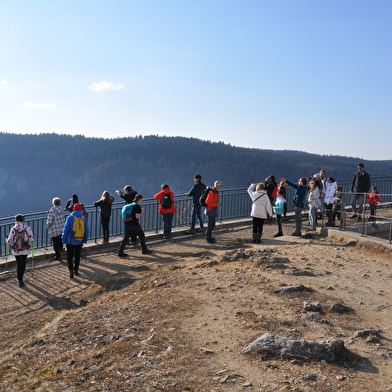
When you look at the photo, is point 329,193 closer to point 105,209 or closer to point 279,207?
point 279,207

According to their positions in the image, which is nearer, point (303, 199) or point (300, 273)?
point (300, 273)

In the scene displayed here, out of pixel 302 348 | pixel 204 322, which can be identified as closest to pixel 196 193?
pixel 204 322

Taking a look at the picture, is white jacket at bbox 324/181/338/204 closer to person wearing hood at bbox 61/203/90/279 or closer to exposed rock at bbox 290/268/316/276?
Result: exposed rock at bbox 290/268/316/276

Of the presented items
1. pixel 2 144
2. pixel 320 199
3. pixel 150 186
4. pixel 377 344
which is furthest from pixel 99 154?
pixel 377 344

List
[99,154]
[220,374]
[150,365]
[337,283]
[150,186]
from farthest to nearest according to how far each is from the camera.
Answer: [99,154] < [150,186] < [337,283] < [150,365] < [220,374]

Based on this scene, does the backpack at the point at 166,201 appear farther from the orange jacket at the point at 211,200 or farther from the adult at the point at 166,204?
the orange jacket at the point at 211,200

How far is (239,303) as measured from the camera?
638 centimetres

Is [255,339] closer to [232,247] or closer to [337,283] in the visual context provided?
[337,283]

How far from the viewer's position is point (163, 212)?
1270 cm

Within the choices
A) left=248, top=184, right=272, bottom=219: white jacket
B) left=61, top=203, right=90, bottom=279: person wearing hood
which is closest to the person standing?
left=248, top=184, right=272, bottom=219: white jacket

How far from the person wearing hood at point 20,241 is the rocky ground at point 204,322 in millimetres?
462

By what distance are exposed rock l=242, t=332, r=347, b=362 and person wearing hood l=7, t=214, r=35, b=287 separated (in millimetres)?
6179

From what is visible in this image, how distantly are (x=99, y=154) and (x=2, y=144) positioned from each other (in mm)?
30837

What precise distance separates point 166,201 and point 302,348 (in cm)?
834
